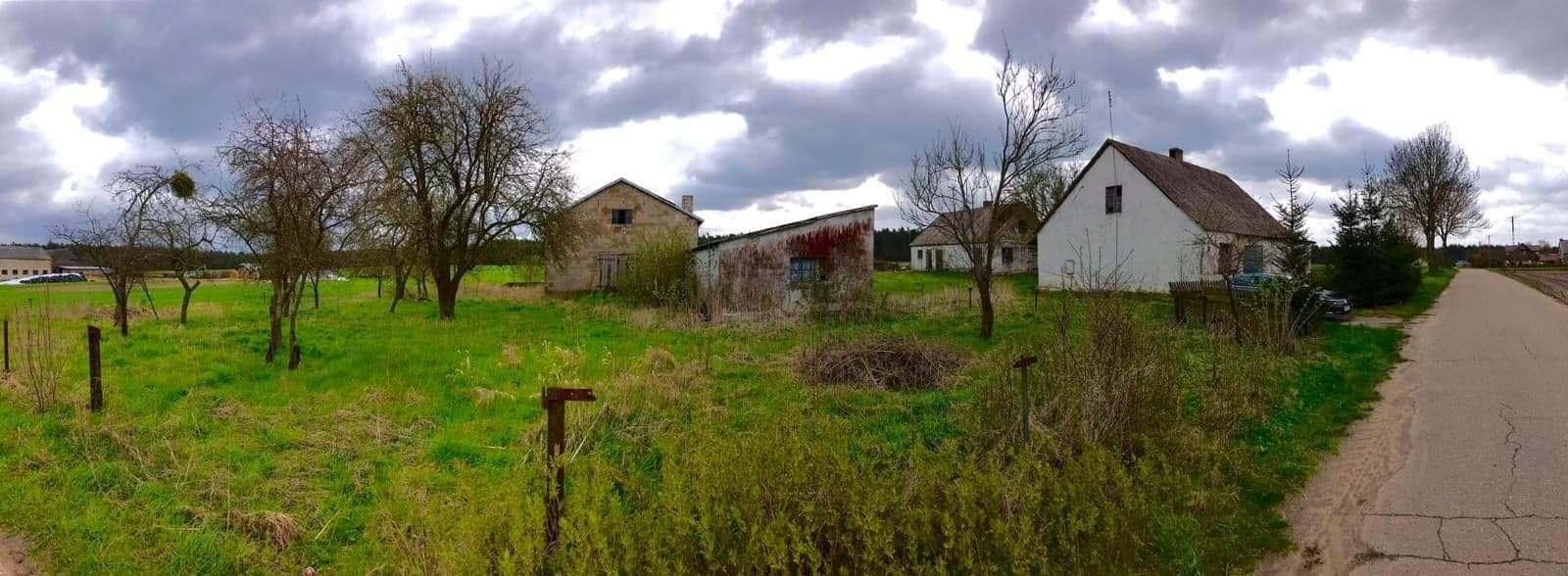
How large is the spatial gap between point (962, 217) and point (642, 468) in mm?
11356

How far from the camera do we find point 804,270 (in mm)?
21125

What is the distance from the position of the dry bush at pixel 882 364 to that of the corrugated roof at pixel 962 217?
4.70 meters

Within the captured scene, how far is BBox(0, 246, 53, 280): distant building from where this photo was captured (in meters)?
75.8

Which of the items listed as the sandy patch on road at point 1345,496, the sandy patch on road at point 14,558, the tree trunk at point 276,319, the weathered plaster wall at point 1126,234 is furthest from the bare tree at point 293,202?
the weathered plaster wall at point 1126,234

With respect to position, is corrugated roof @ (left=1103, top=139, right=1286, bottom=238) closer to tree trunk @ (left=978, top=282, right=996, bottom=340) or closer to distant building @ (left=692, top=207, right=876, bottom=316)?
distant building @ (left=692, top=207, right=876, bottom=316)

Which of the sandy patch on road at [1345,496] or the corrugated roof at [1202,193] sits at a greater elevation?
the corrugated roof at [1202,193]

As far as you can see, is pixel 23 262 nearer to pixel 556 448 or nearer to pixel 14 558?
pixel 14 558

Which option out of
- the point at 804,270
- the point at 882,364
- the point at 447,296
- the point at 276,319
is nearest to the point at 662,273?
the point at 804,270

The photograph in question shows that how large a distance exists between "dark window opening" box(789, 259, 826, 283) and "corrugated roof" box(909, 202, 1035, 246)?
3207 millimetres

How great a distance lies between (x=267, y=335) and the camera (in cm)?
1451

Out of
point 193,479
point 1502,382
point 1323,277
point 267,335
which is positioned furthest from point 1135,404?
point 1323,277

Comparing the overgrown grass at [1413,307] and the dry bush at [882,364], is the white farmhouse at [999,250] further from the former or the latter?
the dry bush at [882,364]

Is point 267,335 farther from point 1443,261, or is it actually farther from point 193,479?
point 1443,261

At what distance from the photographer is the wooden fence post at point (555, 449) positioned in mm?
4145
